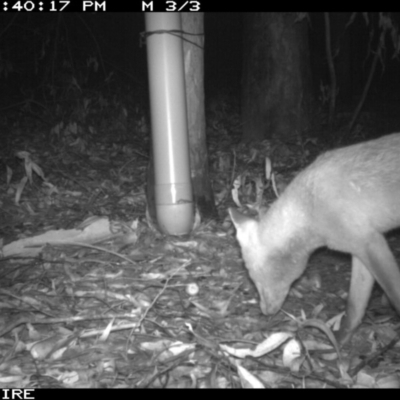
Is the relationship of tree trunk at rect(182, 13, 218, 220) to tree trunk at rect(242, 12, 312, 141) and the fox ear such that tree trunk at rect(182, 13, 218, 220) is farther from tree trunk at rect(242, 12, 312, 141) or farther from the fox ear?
tree trunk at rect(242, 12, 312, 141)

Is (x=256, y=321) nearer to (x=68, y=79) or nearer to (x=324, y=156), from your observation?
(x=324, y=156)

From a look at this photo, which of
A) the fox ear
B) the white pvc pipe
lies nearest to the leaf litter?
the white pvc pipe

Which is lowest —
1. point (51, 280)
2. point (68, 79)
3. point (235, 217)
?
point (51, 280)

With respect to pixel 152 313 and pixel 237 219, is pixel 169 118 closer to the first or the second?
pixel 237 219

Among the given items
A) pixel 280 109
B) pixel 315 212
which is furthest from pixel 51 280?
pixel 280 109

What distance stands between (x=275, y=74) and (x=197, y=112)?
4.58 meters

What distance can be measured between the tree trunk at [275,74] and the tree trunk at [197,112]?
4343mm

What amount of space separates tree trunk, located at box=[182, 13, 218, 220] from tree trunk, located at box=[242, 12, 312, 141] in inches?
171

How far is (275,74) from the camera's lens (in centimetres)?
1038

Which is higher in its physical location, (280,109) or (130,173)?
(280,109)

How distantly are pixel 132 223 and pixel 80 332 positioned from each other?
2.05 meters

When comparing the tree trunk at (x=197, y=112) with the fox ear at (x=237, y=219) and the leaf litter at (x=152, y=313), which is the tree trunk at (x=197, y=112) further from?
the fox ear at (x=237, y=219)

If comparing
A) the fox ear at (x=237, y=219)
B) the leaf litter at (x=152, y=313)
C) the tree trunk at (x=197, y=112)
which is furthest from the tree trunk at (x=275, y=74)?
the fox ear at (x=237, y=219)

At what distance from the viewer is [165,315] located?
4312 millimetres
